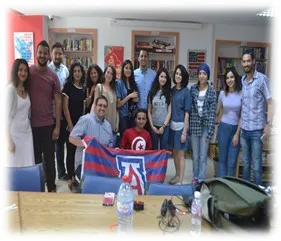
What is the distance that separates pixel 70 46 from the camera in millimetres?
6078

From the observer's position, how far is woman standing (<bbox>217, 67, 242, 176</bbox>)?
346 centimetres

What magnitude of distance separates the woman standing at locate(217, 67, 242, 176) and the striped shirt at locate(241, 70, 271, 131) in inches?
8.2

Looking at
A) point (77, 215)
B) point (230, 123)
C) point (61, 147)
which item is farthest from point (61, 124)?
point (77, 215)

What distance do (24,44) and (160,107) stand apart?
3283 mm

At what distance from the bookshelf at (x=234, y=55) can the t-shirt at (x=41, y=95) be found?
3990 millimetres

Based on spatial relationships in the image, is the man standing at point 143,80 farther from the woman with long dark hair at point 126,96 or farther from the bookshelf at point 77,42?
the bookshelf at point 77,42

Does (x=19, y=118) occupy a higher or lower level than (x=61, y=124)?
higher

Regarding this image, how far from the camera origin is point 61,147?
373cm

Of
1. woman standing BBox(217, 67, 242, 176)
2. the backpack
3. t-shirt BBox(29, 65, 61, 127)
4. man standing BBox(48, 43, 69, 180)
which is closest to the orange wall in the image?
man standing BBox(48, 43, 69, 180)

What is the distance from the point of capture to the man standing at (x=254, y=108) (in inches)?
125

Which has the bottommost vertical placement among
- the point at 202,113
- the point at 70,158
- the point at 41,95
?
the point at 70,158

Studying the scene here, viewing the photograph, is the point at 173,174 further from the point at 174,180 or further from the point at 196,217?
the point at 196,217

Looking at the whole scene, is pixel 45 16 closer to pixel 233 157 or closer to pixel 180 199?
pixel 233 157

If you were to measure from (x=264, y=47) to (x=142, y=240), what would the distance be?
5.91m
